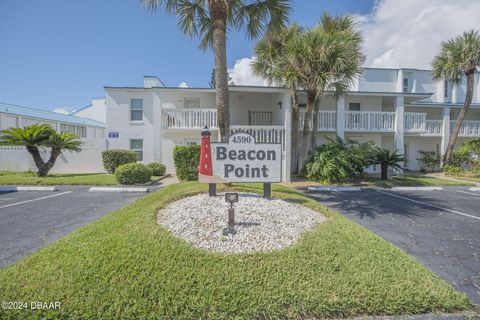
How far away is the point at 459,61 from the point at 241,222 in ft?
62.4

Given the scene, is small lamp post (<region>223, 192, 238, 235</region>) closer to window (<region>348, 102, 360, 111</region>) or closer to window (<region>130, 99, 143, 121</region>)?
window (<region>130, 99, 143, 121</region>)

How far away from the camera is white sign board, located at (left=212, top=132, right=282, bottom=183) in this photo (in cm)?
540

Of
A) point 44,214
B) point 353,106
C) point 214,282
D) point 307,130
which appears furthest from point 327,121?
point 44,214

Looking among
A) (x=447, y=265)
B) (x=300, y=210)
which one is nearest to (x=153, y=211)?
(x=300, y=210)

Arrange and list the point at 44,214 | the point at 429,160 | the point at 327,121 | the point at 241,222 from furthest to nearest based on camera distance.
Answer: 1. the point at 429,160
2. the point at 327,121
3. the point at 44,214
4. the point at 241,222

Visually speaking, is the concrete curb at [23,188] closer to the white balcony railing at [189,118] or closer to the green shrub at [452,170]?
the white balcony railing at [189,118]

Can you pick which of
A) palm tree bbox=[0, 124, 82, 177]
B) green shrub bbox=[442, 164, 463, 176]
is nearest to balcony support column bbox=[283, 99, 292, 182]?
palm tree bbox=[0, 124, 82, 177]

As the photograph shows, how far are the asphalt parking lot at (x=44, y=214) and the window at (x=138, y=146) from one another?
5587 mm

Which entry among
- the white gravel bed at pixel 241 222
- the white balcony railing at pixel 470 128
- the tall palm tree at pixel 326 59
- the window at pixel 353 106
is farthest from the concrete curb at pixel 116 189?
the white balcony railing at pixel 470 128

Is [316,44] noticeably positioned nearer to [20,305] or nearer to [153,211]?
[153,211]

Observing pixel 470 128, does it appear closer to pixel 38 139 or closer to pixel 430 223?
pixel 430 223

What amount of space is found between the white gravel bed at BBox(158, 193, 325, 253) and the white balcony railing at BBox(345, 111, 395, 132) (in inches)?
451

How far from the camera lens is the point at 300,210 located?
5.22 metres

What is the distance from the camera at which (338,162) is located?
37.2 ft
